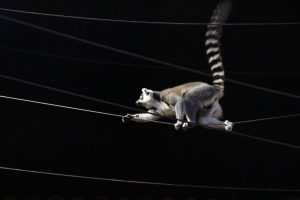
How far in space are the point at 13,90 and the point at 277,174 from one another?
3076 mm

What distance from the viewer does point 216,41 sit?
18.8 ft

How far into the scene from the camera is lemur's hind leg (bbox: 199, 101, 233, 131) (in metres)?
4.99

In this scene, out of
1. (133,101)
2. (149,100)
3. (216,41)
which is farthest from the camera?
(133,101)

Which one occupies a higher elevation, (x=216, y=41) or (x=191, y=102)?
(x=216, y=41)

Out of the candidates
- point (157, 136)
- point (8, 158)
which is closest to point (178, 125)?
point (157, 136)

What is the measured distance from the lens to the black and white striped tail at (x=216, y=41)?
17.8ft

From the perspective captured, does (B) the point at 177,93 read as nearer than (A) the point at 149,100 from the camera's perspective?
No

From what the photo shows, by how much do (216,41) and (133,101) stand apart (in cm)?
120

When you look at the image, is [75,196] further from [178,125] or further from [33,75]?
[178,125]

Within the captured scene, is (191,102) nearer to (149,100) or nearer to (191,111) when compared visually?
(191,111)

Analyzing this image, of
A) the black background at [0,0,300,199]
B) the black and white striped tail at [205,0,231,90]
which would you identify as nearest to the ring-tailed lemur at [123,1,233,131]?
the black and white striped tail at [205,0,231,90]

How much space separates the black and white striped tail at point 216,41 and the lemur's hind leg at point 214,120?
207mm

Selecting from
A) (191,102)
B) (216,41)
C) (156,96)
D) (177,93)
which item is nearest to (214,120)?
(191,102)

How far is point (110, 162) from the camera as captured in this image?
6.48 metres
